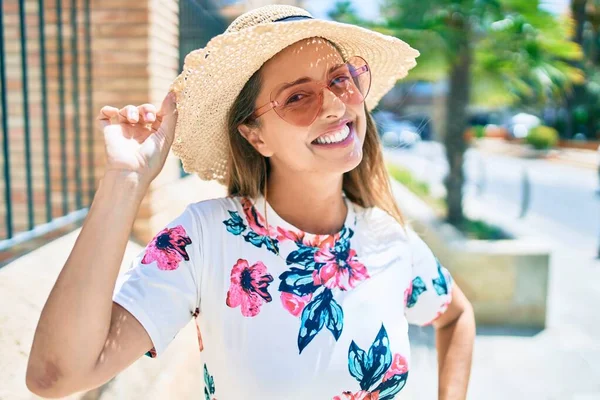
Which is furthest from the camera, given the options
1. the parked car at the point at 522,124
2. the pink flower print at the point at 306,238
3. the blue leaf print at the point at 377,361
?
the parked car at the point at 522,124

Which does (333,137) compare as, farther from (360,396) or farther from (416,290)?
(360,396)

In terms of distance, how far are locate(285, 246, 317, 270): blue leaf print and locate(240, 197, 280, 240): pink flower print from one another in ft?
0.21

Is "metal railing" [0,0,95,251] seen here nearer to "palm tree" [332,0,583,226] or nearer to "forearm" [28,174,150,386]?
"forearm" [28,174,150,386]

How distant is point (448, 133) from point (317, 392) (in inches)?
228

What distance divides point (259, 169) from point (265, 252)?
337mm

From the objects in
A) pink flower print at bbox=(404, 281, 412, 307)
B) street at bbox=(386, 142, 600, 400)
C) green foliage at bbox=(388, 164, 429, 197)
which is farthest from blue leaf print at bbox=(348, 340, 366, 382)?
green foliage at bbox=(388, 164, 429, 197)

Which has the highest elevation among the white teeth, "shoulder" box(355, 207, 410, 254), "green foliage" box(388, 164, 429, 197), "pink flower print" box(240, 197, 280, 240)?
the white teeth

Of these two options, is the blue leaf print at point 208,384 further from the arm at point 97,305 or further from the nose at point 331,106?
the nose at point 331,106

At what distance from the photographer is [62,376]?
1.15m

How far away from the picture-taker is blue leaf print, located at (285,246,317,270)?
153 cm

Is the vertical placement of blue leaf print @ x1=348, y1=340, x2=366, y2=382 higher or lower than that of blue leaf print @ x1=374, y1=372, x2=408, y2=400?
higher

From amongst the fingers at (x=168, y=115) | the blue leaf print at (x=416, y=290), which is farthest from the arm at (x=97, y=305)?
the blue leaf print at (x=416, y=290)

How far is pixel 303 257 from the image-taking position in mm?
1552

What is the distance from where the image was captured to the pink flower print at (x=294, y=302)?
145 cm
